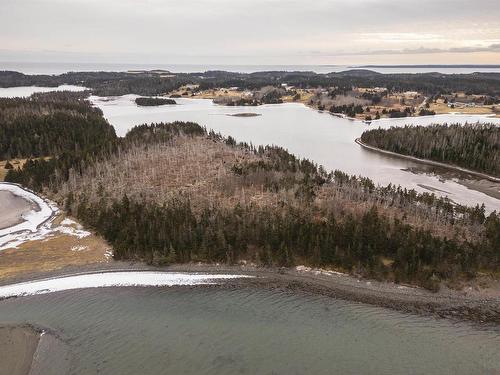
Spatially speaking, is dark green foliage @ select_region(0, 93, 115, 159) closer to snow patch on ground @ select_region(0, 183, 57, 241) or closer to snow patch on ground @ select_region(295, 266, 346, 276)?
snow patch on ground @ select_region(0, 183, 57, 241)

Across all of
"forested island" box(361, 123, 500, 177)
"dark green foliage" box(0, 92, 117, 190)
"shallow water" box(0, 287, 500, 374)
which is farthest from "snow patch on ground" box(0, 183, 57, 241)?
"forested island" box(361, 123, 500, 177)

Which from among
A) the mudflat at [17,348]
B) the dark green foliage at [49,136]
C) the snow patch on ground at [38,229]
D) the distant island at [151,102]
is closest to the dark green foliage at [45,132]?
the dark green foliage at [49,136]

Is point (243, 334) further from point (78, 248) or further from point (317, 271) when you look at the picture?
point (78, 248)

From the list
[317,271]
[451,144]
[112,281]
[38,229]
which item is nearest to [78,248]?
[112,281]

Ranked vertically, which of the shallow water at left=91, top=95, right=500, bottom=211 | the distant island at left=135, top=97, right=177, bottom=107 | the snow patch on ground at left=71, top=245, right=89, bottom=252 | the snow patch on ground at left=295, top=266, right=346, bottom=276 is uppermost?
the distant island at left=135, top=97, right=177, bottom=107

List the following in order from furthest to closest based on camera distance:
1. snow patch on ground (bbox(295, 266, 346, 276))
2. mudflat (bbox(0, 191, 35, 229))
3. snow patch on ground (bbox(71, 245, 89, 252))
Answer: mudflat (bbox(0, 191, 35, 229)) → snow patch on ground (bbox(71, 245, 89, 252)) → snow patch on ground (bbox(295, 266, 346, 276))

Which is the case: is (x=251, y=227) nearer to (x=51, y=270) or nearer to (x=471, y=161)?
(x=51, y=270)
